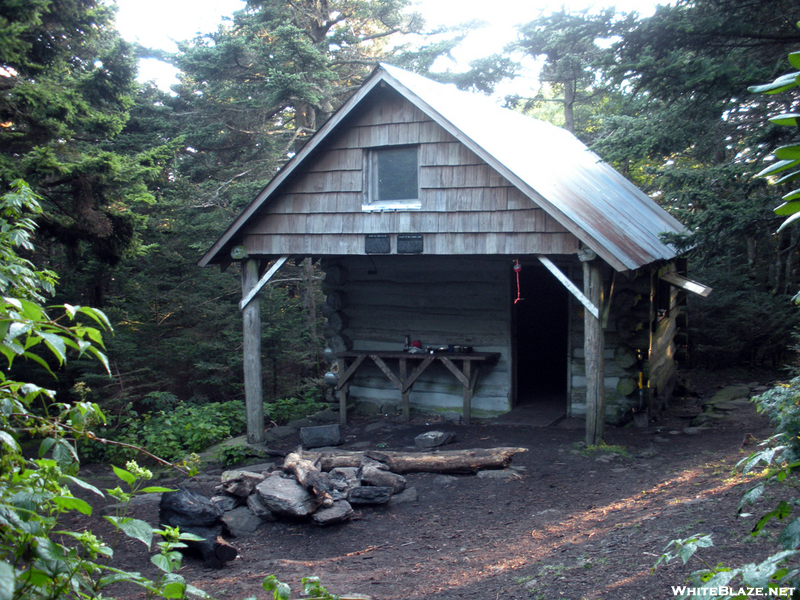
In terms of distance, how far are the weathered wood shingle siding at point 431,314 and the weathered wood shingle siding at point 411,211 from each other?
2545 millimetres

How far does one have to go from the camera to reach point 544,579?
179 inches

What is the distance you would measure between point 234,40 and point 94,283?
864 centimetres

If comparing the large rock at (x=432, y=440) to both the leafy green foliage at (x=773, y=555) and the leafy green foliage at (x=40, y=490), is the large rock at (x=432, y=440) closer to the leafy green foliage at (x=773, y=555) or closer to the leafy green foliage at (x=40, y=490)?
the leafy green foliage at (x=773, y=555)

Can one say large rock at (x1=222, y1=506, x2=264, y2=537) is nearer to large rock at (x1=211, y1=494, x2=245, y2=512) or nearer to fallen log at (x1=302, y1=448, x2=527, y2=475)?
large rock at (x1=211, y1=494, x2=245, y2=512)

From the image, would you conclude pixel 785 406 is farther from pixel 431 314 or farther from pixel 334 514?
pixel 431 314

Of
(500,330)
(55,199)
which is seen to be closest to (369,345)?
(500,330)

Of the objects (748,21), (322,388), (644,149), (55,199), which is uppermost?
(748,21)

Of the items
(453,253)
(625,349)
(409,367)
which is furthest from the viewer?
(409,367)

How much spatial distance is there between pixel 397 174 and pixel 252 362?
4218 millimetres

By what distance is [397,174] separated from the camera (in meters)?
9.80

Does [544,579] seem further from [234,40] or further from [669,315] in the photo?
[234,40]

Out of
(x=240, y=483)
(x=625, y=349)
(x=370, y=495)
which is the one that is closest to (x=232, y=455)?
(x=240, y=483)

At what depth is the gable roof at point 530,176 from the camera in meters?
8.32

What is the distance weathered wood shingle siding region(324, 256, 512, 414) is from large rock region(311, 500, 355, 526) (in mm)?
5235
